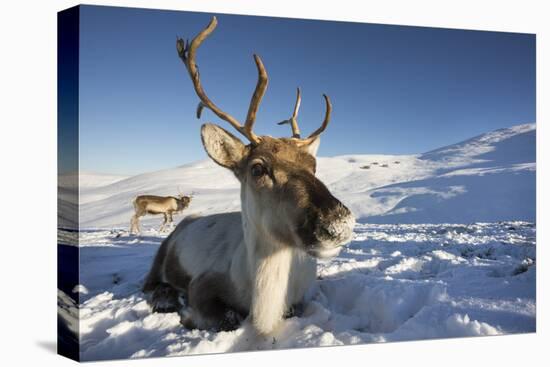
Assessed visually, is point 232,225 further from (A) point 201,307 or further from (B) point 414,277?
(B) point 414,277

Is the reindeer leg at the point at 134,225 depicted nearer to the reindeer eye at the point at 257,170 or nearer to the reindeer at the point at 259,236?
the reindeer at the point at 259,236

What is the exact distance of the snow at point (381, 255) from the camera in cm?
405

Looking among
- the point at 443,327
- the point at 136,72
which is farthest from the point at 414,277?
the point at 136,72

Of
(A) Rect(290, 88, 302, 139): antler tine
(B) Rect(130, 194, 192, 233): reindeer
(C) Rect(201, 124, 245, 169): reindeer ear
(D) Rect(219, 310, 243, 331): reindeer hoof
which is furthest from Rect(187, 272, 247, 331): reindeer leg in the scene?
(B) Rect(130, 194, 192, 233): reindeer

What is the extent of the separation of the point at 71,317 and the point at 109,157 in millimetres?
1316

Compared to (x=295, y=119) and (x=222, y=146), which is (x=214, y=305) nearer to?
(x=222, y=146)

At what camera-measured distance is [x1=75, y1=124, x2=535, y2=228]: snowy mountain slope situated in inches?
225

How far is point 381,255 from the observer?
5.63 meters

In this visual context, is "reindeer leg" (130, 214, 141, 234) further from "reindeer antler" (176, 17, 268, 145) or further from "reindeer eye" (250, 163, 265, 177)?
"reindeer eye" (250, 163, 265, 177)

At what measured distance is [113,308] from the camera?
13.7 ft

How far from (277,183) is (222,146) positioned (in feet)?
2.00

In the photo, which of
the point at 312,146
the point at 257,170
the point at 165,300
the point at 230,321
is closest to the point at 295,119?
the point at 312,146

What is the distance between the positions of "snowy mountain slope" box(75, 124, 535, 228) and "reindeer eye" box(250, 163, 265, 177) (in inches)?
63.9

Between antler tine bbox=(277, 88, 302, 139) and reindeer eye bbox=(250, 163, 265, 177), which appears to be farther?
antler tine bbox=(277, 88, 302, 139)
